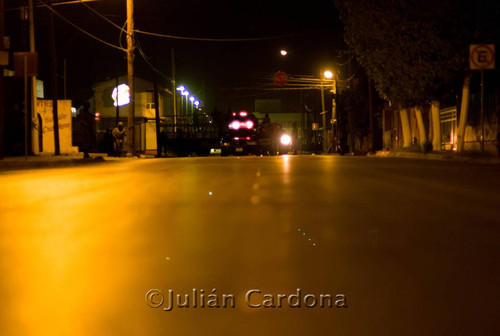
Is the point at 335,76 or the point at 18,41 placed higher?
the point at 18,41

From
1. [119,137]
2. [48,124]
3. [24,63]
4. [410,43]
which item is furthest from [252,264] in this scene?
[119,137]

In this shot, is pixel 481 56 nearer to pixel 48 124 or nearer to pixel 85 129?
pixel 85 129

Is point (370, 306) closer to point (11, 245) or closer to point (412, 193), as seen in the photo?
point (11, 245)

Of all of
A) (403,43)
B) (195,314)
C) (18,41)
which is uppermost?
(18,41)

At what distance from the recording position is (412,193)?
40.3 feet

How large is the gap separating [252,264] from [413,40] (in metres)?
25.6

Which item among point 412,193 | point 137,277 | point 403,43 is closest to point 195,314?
point 137,277

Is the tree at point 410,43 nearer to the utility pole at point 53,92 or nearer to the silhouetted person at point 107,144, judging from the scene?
the utility pole at point 53,92

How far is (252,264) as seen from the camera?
620 centimetres

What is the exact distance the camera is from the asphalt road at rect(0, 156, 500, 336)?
14.9 feet

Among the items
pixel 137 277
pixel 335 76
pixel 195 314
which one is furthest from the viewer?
pixel 335 76

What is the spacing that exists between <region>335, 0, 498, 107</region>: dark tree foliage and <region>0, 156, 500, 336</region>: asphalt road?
17285 mm

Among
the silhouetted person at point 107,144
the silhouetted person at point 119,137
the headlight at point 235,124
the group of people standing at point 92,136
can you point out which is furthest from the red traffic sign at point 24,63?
the headlight at point 235,124

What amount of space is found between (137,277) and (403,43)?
26.4 metres
